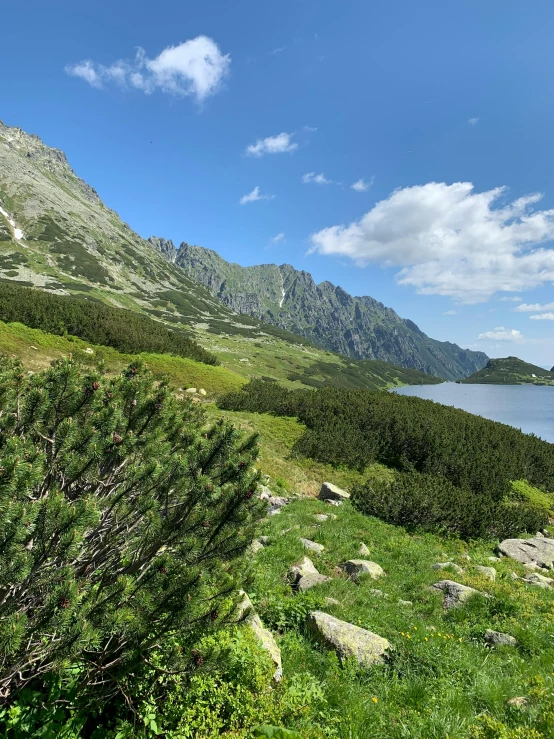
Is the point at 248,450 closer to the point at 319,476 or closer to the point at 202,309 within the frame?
the point at 319,476

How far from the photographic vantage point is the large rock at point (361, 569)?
350 inches

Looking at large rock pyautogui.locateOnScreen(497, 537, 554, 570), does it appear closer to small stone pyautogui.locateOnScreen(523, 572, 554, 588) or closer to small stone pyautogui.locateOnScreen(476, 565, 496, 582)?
small stone pyautogui.locateOnScreen(523, 572, 554, 588)

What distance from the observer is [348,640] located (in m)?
5.91

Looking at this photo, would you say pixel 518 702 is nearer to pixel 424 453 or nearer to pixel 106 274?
pixel 424 453

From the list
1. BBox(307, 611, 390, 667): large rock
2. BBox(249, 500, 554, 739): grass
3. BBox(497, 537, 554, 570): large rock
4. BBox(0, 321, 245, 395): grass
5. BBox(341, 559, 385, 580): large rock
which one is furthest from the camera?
BBox(0, 321, 245, 395): grass

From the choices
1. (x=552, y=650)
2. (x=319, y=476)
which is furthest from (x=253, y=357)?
(x=552, y=650)

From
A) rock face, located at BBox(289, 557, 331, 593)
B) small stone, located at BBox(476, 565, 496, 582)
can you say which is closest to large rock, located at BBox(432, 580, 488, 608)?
small stone, located at BBox(476, 565, 496, 582)

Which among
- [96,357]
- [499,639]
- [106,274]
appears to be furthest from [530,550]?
[106,274]

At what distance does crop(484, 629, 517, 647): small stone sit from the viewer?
6.60 metres

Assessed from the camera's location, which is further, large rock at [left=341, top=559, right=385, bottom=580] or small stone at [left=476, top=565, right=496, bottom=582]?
small stone at [left=476, top=565, right=496, bottom=582]

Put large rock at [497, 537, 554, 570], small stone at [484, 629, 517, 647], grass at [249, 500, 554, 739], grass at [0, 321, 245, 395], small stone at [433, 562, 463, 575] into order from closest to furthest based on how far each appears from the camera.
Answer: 1. grass at [249, 500, 554, 739]
2. small stone at [484, 629, 517, 647]
3. small stone at [433, 562, 463, 575]
4. large rock at [497, 537, 554, 570]
5. grass at [0, 321, 245, 395]

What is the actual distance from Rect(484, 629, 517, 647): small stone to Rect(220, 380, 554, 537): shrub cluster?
716 centimetres

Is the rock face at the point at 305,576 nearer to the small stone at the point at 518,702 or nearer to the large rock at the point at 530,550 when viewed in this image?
the small stone at the point at 518,702

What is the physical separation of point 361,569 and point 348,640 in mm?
3294
